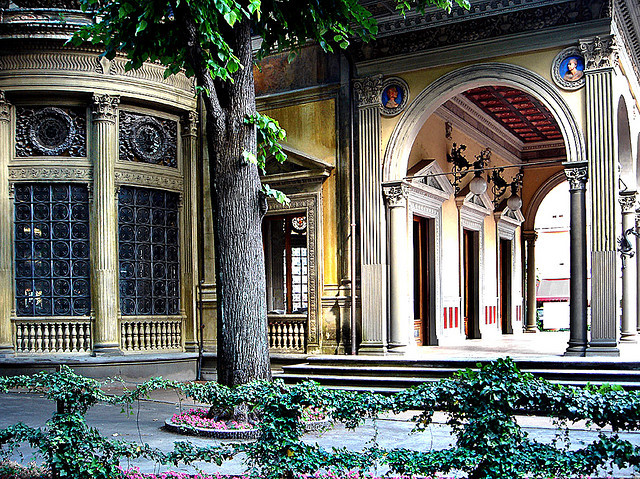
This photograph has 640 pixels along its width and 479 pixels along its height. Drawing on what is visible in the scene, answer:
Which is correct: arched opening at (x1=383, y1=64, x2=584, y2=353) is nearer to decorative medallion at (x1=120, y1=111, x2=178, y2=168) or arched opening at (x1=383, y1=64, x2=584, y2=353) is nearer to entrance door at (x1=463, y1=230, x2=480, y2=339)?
entrance door at (x1=463, y1=230, x2=480, y2=339)

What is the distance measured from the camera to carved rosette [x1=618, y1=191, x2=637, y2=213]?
16969 mm

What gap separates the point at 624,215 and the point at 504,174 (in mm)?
6950

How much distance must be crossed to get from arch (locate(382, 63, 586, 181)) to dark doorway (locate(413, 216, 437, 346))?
125 inches

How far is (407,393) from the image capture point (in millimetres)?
6516

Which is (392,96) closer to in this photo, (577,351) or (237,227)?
(237,227)

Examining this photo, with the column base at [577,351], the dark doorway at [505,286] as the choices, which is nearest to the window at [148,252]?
the column base at [577,351]

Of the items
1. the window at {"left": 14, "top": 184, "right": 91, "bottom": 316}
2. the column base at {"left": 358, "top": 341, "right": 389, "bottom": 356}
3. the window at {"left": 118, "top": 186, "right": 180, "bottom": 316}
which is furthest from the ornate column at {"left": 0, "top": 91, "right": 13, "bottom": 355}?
the column base at {"left": 358, "top": 341, "right": 389, "bottom": 356}

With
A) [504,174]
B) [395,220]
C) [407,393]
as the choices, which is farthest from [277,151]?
[504,174]

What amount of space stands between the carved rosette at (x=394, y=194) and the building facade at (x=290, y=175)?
0.15 ft

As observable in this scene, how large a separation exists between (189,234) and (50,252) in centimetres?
298

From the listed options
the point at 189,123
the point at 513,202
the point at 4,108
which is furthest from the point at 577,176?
A: the point at 4,108

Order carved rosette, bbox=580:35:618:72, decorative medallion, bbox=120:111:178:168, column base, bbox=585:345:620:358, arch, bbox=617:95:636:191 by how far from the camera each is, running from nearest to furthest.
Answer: column base, bbox=585:345:620:358 < carved rosette, bbox=580:35:618:72 < decorative medallion, bbox=120:111:178:168 < arch, bbox=617:95:636:191

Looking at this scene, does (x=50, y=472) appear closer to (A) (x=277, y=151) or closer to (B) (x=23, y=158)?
(A) (x=277, y=151)

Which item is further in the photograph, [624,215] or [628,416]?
[624,215]
